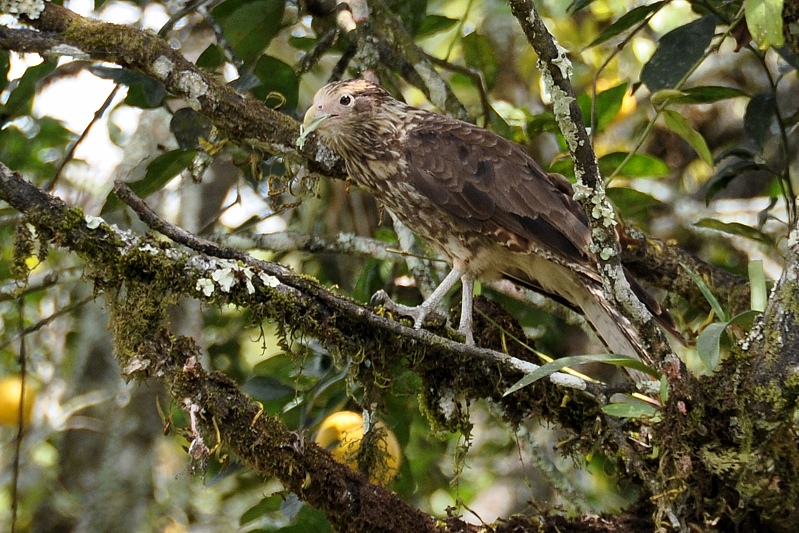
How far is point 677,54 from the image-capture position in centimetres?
359

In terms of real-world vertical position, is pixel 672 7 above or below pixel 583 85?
above

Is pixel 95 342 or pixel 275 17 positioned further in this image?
pixel 95 342

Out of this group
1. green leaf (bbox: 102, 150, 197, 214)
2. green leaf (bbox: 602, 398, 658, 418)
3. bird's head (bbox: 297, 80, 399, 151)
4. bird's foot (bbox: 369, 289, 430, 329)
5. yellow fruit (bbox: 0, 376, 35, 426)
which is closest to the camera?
green leaf (bbox: 602, 398, 658, 418)

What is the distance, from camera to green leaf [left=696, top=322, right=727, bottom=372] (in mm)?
2531

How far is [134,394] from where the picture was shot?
4.72m

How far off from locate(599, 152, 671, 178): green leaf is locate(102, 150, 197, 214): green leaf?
179 cm

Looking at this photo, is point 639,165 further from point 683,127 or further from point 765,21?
point 765,21

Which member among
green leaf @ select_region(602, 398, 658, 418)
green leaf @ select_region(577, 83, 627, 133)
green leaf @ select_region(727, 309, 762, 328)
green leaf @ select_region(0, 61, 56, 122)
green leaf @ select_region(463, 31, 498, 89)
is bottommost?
green leaf @ select_region(602, 398, 658, 418)

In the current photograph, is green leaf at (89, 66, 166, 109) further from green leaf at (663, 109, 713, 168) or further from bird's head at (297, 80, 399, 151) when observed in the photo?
green leaf at (663, 109, 713, 168)

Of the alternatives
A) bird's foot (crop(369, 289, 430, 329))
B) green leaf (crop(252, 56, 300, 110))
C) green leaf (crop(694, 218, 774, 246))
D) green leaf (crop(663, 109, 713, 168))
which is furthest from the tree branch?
green leaf (crop(252, 56, 300, 110))

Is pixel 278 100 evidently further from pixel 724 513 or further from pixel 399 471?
pixel 724 513

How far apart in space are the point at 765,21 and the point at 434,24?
1.82 metres

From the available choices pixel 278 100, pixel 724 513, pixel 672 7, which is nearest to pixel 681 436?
pixel 724 513

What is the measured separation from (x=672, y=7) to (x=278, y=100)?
3.15 metres
